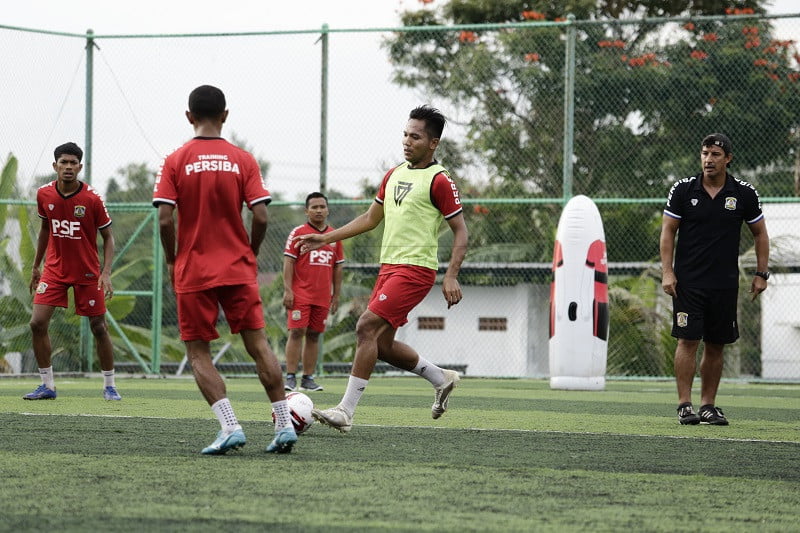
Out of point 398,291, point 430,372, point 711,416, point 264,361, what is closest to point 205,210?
point 264,361

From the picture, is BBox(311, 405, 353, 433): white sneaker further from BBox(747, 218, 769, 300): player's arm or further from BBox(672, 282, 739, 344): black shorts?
BBox(747, 218, 769, 300): player's arm

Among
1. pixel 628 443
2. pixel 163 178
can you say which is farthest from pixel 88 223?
pixel 628 443

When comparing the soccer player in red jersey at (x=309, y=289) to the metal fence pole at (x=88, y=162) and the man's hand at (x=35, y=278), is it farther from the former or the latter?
the metal fence pole at (x=88, y=162)

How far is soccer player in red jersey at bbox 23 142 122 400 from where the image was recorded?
1018 cm

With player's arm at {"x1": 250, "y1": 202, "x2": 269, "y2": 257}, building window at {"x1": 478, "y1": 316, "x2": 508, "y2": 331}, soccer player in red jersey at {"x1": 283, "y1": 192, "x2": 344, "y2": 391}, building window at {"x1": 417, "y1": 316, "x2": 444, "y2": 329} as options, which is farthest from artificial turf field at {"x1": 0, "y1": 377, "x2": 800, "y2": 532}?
building window at {"x1": 417, "y1": 316, "x2": 444, "y2": 329}

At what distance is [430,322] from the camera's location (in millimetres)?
26562

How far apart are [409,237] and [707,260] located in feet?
7.81

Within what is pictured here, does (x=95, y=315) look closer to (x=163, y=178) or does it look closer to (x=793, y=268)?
(x=163, y=178)

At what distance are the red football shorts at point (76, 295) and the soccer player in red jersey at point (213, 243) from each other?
14.4 ft

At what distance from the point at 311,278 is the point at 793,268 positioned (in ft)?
41.9

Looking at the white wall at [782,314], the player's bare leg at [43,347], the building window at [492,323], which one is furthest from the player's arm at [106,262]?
the building window at [492,323]

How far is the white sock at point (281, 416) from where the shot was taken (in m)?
6.08

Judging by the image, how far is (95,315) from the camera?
1032 centimetres

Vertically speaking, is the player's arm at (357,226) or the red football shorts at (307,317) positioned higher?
the player's arm at (357,226)
